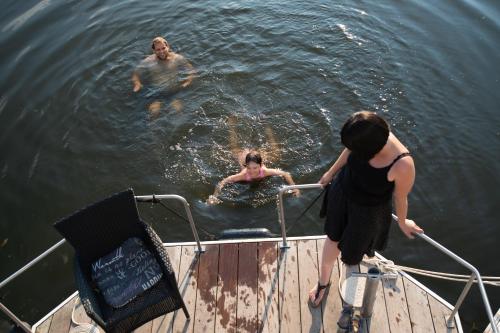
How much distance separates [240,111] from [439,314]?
223 inches

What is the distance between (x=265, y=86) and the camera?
32.2 feet

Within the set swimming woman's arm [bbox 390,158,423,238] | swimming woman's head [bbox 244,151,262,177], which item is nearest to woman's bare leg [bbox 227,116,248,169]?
swimming woman's head [bbox 244,151,262,177]

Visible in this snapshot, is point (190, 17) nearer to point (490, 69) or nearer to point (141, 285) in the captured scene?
point (490, 69)

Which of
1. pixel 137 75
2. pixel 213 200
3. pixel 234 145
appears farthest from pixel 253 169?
pixel 137 75

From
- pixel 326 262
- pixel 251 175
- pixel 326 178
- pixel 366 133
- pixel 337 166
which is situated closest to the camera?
pixel 366 133

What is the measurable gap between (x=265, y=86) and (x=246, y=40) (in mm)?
2094

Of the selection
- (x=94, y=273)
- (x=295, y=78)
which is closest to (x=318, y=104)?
(x=295, y=78)

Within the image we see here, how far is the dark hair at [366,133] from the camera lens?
10.5 feet

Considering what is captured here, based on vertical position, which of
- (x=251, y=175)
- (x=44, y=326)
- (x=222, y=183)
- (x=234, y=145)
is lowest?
(x=234, y=145)

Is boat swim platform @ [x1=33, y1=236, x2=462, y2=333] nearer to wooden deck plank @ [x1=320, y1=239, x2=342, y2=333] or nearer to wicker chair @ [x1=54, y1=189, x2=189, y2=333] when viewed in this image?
wooden deck plank @ [x1=320, y1=239, x2=342, y2=333]

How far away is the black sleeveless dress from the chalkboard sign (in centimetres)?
196

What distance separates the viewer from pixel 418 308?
4926 millimetres

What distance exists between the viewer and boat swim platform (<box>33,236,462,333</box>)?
4848 mm

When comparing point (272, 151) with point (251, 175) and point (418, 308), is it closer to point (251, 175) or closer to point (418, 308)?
point (251, 175)
